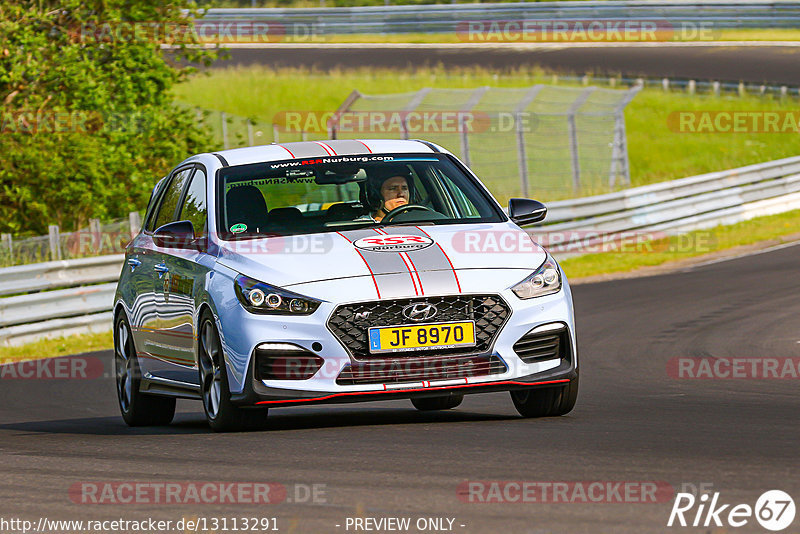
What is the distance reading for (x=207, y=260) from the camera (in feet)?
27.5

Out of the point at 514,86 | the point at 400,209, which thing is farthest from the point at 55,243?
the point at 514,86

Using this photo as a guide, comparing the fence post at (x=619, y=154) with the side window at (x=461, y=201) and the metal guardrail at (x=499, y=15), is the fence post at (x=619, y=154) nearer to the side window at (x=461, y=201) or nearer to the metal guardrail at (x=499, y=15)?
the metal guardrail at (x=499, y=15)

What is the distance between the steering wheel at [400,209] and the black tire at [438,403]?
1677 mm

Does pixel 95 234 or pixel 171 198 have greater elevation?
pixel 171 198

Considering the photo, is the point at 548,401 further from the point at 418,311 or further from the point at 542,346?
the point at 418,311

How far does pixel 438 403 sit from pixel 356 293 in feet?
8.80

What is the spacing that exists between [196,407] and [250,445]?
442 centimetres

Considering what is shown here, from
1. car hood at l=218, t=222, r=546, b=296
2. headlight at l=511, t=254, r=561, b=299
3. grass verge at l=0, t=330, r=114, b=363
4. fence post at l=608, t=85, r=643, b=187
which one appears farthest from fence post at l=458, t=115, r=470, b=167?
headlight at l=511, t=254, r=561, b=299

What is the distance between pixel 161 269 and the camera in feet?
30.4

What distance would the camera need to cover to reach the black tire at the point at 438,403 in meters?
9.98

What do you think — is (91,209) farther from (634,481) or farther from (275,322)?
(634,481)

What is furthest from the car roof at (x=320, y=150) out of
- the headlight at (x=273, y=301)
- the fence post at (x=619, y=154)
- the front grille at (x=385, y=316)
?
the fence post at (x=619, y=154)

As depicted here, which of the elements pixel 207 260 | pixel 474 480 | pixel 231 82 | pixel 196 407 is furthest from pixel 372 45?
pixel 474 480

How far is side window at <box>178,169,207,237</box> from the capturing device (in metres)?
8.95
